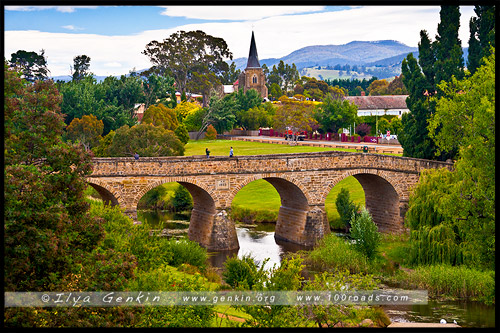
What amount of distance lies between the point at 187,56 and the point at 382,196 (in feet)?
324

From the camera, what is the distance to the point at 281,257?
45906 millimetres

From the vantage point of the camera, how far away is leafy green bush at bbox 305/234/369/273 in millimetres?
42156

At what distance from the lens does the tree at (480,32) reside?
52.3m

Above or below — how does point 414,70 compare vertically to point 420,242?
above

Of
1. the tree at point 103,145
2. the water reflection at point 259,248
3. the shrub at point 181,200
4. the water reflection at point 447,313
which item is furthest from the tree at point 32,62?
the water reflection at point 447,313

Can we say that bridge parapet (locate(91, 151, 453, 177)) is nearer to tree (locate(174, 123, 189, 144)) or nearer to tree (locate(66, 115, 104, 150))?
tree (locate(66, 115, 104, 150))

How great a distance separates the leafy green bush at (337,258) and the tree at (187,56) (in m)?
97.0

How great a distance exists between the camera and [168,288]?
82.3ft

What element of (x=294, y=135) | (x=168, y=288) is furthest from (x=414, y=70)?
(x=294, y=135)

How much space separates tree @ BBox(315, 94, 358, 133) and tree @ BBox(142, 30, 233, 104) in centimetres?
4338

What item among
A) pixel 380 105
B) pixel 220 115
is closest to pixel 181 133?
pixel 220 115

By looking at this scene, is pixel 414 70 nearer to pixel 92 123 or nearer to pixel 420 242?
pixel 420 242

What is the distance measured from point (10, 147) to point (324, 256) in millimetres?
27363

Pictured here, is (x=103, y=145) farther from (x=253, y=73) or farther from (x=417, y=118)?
(x=253, y=73)
